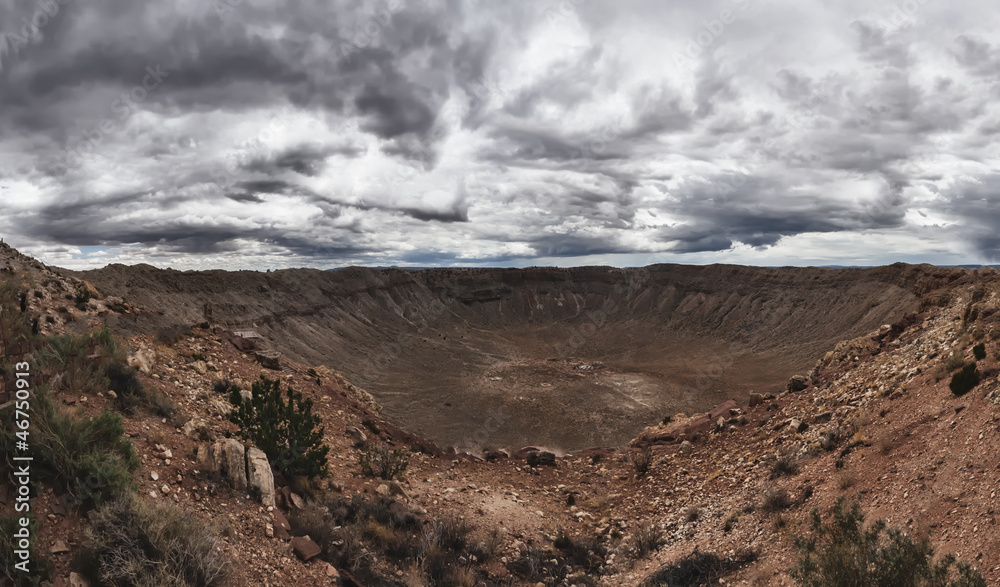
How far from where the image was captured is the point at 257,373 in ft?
57.7

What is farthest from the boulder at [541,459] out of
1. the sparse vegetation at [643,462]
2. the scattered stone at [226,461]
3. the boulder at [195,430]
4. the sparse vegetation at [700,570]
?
the boulder at [195,430]

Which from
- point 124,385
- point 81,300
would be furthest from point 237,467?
point 81,300

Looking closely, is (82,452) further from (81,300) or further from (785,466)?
(785,466)

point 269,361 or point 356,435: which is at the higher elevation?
point 269,361

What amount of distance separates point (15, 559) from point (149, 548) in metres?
1.35

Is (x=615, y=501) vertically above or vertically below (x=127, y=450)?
below

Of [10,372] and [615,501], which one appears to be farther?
[615,501]

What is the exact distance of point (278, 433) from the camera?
38.2 feet

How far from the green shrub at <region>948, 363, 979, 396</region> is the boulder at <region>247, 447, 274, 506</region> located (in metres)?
14.5

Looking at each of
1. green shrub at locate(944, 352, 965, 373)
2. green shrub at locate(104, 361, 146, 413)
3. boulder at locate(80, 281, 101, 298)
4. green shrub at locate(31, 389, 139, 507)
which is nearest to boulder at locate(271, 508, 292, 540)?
green shrub at locate(31, 389, 139, 507)

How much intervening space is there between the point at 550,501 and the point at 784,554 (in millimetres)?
7462

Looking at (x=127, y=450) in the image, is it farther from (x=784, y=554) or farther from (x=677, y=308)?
(x=677, y=308)

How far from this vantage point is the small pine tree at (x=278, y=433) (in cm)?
1106

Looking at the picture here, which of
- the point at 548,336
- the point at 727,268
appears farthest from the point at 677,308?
the point at 548,336
